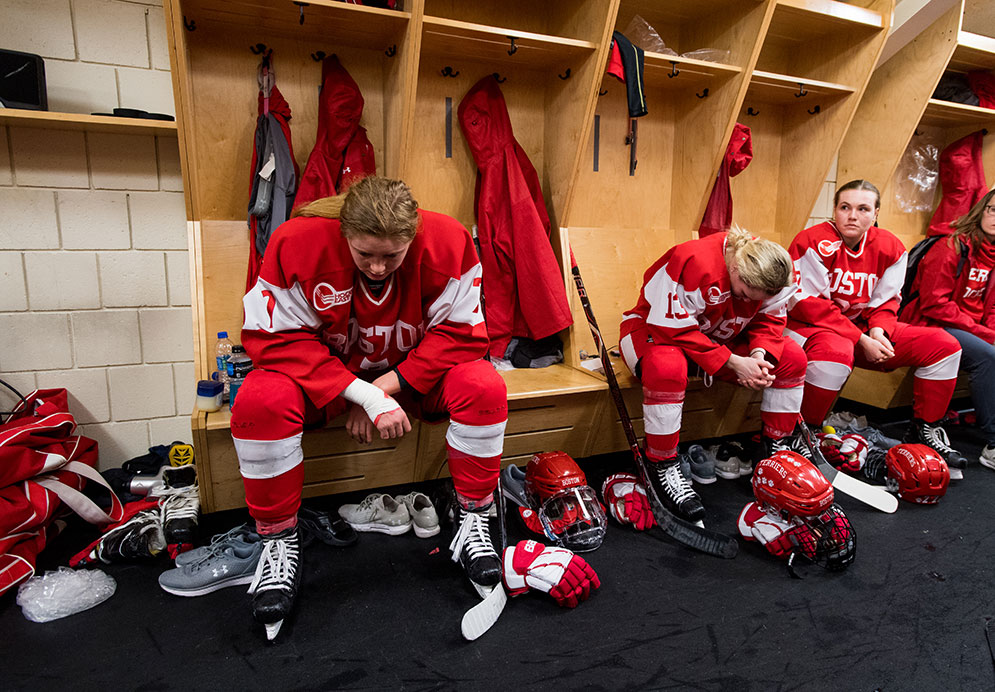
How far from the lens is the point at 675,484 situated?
182cm

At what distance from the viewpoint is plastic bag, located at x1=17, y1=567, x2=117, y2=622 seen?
1.30 meters

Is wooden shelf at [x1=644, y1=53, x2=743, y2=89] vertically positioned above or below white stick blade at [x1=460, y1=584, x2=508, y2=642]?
above

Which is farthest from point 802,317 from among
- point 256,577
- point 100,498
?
point 100,498

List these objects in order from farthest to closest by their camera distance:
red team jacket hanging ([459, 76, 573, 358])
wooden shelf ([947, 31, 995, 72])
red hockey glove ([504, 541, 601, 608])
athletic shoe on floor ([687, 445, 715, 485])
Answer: wooden shelf ([947, 31, 995, 72]) → red team jacket hanging ([459, 76, 573, 358]) → athletic shoe on floor ([687, 445, 715, 485]) → red hockey glove ([504, 541, 601, 608])

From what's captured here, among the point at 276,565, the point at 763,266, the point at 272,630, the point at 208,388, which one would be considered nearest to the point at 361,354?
the point at 208,388

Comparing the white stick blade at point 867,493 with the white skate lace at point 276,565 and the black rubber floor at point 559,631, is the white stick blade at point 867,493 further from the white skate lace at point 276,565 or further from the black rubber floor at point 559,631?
the white skate lace at point 276,565

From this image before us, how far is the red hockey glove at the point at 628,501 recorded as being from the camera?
5.78 feet

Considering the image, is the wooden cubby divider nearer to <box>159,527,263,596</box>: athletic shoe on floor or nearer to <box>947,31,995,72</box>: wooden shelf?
<box>159,527,263,596</box>: athletic shoe on floor

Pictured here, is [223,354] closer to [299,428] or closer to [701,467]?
[299,428]

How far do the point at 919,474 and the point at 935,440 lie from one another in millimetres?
517

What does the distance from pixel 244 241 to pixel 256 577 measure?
47.1 inches

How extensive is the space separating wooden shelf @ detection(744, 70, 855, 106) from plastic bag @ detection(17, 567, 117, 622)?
2858 millimetres

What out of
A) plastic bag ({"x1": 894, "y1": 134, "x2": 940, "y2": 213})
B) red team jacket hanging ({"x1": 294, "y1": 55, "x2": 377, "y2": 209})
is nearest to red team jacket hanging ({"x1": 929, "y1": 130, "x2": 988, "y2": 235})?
plastic bag ({"x1": 894, "y1": 134, "x2": 940, "y2": 213})

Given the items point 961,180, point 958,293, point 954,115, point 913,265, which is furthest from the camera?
point 961,180
